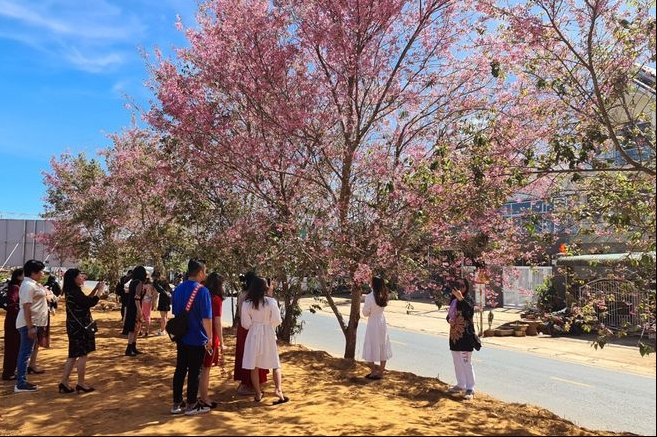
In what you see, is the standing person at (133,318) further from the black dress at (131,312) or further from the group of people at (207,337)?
the group of people at (207,337)

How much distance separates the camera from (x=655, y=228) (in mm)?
5039

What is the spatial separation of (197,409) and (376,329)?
10.1ft

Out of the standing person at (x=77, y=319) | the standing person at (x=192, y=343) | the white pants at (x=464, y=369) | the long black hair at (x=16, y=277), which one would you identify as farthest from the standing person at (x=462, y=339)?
the long black hair at (x=16, y=277)

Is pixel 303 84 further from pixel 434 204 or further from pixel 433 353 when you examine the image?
pixel 433 353

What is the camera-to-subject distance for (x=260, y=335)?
651 centimetres

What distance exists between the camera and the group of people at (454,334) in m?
7.10

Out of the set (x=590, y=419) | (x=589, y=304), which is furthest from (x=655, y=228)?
(x=590, y=419)

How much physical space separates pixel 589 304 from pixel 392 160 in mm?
4181

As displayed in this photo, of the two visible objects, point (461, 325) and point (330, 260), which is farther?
point (330, 260)

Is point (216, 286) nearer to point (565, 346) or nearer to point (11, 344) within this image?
point (11, 344)

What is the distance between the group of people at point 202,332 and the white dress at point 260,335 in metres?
0.01

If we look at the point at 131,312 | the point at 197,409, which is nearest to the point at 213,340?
the point at 197,409

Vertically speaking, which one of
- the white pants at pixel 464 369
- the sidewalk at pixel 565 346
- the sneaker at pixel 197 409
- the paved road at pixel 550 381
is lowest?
the sidewalk at pixel 565 346

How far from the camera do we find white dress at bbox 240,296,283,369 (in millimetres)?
6430
